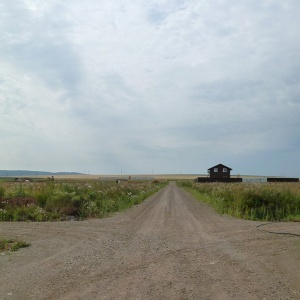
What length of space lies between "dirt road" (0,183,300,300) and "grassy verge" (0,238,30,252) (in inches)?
12.2

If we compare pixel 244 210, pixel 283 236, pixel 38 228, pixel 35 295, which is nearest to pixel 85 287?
pixel 35 295

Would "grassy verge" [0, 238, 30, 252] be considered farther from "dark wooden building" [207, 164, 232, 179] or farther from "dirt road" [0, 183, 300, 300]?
"dark wooden building" [207, 164, 232, 179]

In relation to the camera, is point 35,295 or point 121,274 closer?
point 35,295

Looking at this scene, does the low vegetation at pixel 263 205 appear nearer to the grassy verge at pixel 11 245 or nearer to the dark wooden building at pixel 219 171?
the grassy verge at pixel 11 245

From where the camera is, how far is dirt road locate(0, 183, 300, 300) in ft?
22.4

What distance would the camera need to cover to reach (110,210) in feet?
76.9

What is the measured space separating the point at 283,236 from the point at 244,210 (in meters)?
9.46

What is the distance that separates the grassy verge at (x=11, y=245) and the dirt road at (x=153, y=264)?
1.02ft

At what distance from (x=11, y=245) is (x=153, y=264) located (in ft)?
16.1

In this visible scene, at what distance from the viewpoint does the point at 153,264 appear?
29.1 feet

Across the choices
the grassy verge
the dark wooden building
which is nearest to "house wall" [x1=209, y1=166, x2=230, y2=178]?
the dark wooden building

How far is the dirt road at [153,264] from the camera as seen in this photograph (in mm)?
6820

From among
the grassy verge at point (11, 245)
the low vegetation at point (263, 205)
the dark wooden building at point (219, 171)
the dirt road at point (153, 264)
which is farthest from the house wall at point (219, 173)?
the grassy verge at point (11, 245)

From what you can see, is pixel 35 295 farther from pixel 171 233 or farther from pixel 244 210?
pixel 244 210
